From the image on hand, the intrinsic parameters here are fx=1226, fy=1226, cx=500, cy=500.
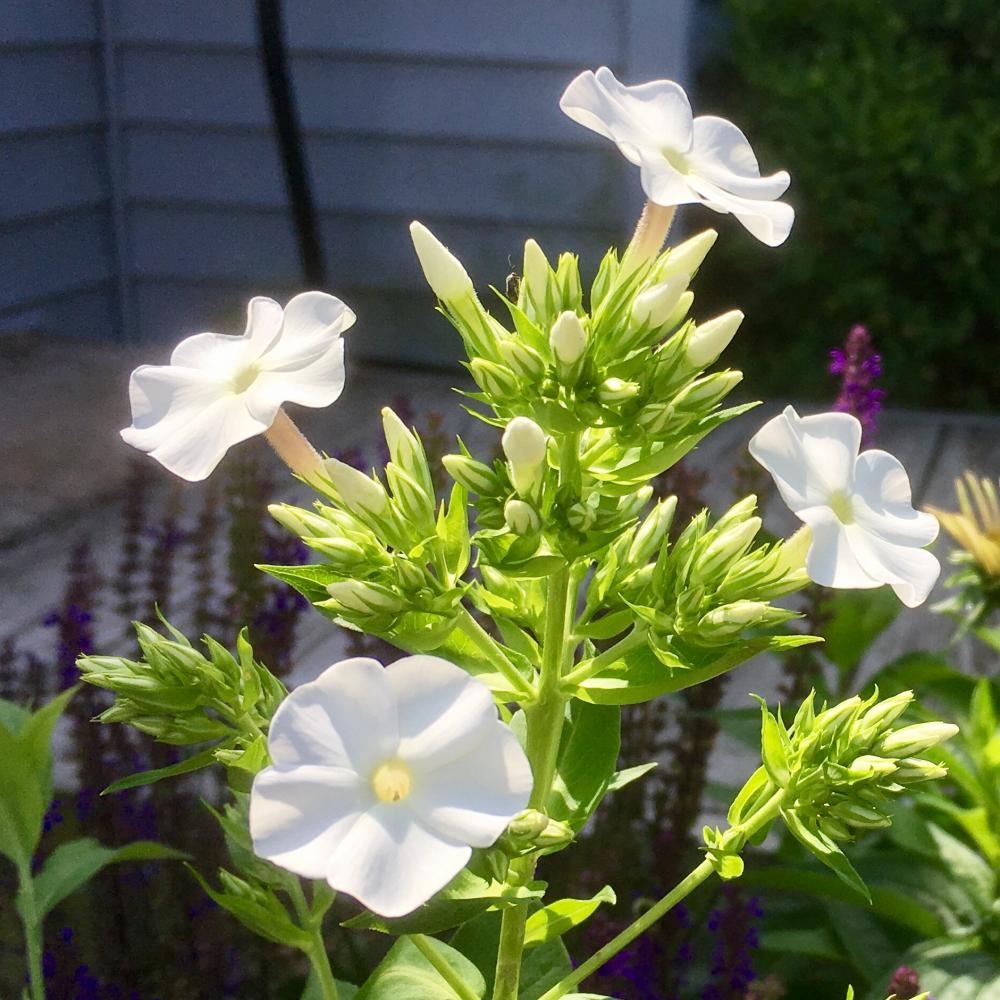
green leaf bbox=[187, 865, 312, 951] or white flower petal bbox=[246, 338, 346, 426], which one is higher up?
white flower petal bbox=[246, 338, 346, 426]

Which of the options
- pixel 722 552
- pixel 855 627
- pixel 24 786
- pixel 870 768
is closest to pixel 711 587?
pixel 722 552

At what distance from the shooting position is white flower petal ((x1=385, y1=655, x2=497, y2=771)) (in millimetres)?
483

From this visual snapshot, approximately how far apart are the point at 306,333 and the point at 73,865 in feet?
1.81

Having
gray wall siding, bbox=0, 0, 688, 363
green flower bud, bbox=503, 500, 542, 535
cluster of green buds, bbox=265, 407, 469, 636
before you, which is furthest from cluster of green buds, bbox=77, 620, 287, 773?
gray wall siding, bbox=0, 0, 688, 363

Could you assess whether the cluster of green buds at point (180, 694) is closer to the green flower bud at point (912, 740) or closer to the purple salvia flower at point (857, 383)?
the green flower bud at point (912, 740)

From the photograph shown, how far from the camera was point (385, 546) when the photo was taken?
70 centimetres

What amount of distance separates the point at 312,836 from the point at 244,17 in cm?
385

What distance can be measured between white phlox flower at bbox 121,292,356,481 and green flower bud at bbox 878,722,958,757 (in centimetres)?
35

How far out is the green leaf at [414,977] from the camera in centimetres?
74

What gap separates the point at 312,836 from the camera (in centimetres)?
48

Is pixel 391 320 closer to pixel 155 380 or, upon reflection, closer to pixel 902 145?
pixel 902 145

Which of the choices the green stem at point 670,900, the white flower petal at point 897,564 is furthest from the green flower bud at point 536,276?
the green stem at point 670,900

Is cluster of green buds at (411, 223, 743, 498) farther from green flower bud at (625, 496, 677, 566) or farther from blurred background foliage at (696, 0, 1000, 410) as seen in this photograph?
blurred background foliage at (696, 0, 1000, 410)

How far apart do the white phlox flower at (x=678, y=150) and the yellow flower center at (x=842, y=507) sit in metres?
0.13
